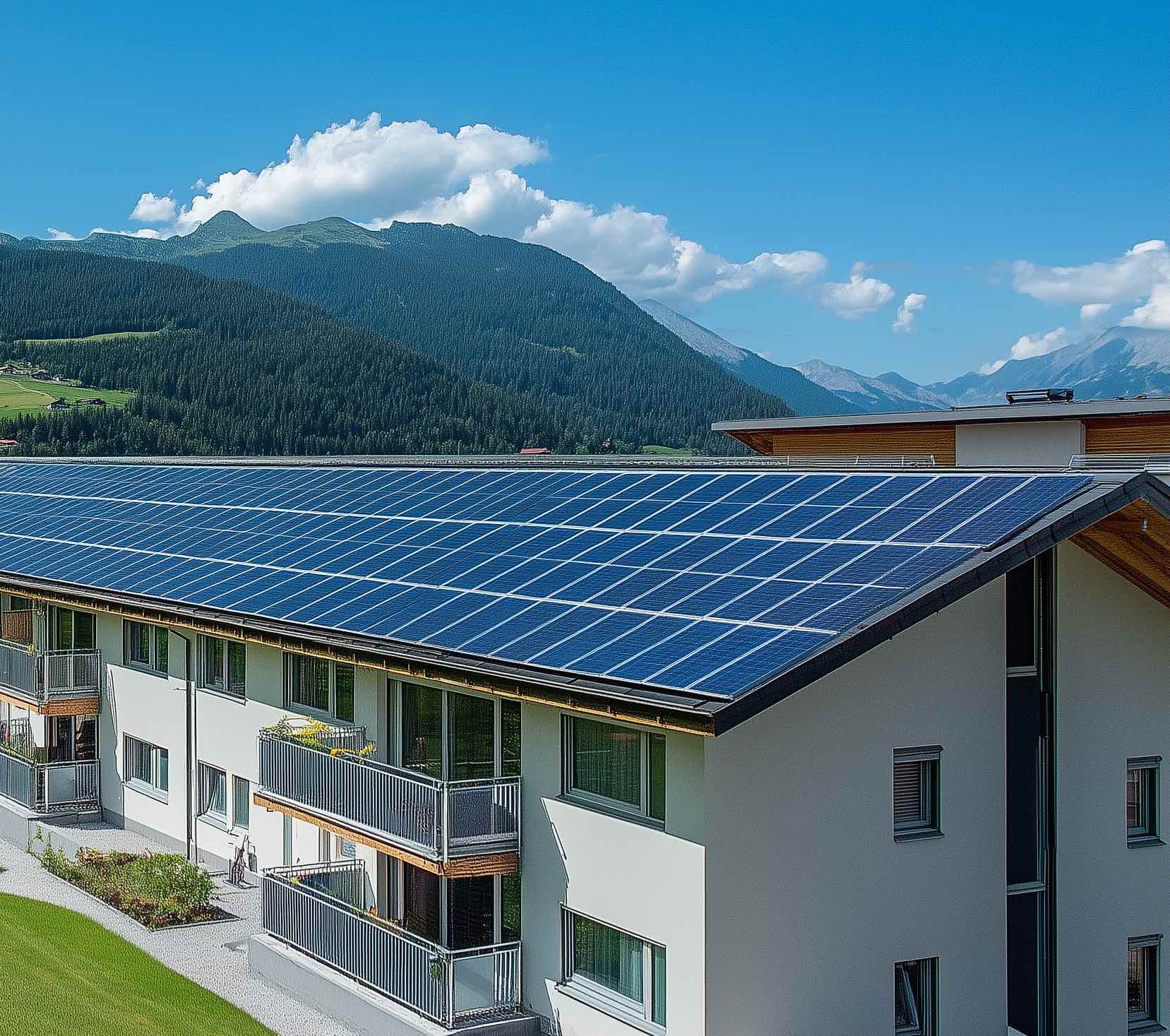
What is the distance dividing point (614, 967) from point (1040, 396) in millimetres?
25919

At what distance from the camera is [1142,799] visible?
20.8 metres

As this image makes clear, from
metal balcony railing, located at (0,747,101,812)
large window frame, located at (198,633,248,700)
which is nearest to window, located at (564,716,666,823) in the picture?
large window frame, located at (198,633,248,700)

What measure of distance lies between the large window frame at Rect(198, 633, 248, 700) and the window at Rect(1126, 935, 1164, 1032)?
16.4 m

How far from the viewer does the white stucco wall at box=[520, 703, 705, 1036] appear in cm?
1667

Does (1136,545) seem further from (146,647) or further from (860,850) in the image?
(146,647)

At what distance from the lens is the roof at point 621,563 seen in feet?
55.9

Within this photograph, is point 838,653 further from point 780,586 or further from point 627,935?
point 627,935

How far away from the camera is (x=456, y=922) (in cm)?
2105

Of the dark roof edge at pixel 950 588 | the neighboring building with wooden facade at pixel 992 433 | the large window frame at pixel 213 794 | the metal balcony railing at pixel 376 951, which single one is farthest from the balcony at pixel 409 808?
the neighboring building with wooden facade at pixel 992 433

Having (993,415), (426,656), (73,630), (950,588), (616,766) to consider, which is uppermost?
(993,415)

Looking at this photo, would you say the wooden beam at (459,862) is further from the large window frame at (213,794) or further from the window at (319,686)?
the large window frame at (213,794)

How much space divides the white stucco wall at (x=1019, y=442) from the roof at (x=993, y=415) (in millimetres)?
293

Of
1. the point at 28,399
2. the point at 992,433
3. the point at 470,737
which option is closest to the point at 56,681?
the point at 470,737

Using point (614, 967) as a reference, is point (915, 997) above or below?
below
